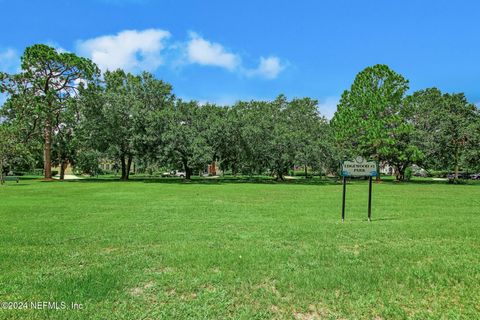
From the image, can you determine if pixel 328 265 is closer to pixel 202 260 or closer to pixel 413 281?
pixel 413 281

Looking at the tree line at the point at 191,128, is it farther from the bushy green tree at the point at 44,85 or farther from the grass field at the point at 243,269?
the grass field at the point at 243,269

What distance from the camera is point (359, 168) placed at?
30.1 feet

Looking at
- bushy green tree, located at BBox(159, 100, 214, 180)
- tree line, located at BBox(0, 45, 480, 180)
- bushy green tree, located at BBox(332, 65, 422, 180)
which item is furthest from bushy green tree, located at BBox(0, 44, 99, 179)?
bushy green tree, located at BBox(332, 65, 422, 180)

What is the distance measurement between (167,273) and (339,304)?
224 centimetres

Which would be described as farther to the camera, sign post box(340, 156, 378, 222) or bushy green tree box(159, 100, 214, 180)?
bushy green tree box(159, 100, 214, 180)

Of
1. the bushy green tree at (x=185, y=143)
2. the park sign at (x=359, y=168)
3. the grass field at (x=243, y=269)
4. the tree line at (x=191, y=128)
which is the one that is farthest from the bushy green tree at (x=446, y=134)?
the grass field at (x=243, y=269)

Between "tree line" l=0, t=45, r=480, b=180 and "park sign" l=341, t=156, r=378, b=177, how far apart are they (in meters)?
24.1

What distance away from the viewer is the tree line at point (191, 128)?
34.0 m

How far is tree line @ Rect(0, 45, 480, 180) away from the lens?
111 ft

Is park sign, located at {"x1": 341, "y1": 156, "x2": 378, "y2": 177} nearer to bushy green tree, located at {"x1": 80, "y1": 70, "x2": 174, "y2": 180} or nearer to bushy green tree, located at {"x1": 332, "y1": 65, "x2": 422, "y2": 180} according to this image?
bushy green tree, located at {"x1": 80, "y1": 70, "x2": 174, "y2": 180}

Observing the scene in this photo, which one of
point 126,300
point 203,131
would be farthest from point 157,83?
point 126,300

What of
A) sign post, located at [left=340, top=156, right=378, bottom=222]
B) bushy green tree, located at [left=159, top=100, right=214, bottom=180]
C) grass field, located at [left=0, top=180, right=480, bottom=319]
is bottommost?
grass field, located at [left=0, top=180, right=480, bottom=319]

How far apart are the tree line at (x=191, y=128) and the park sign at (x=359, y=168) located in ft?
79.2

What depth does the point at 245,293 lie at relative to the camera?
4031 millimetres
